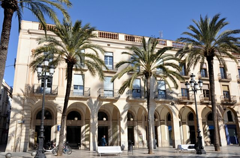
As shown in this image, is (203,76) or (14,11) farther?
(203,76)

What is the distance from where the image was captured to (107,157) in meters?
17.2

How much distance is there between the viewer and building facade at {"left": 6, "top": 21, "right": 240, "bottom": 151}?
74.9ft

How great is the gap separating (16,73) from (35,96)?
3138mm

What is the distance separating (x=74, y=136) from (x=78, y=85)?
6295mm

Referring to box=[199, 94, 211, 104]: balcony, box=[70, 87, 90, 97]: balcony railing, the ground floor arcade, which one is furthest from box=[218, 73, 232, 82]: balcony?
box=[70, 87, 90, 97]: balcony railing

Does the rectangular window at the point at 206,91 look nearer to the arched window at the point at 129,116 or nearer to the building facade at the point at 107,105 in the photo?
the building facade at the point at 107,105

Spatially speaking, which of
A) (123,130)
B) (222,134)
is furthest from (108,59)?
(222,134)

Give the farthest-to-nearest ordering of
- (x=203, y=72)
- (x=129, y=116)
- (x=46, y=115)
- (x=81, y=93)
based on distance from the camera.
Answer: (x=203, y=72) < (x=129, y=116) < (x=46, y=115) < (x=81, y=93)

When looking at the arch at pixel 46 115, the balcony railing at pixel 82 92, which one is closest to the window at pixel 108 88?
the balcony railing at pixel 82 92

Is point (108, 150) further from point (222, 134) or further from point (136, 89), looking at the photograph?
point (222, 134)

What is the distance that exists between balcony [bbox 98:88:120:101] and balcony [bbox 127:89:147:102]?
1503mm

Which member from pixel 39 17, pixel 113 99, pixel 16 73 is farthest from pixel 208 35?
pixel 16 73

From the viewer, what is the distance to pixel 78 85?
981 inches

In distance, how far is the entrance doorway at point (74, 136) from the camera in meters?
26.1
